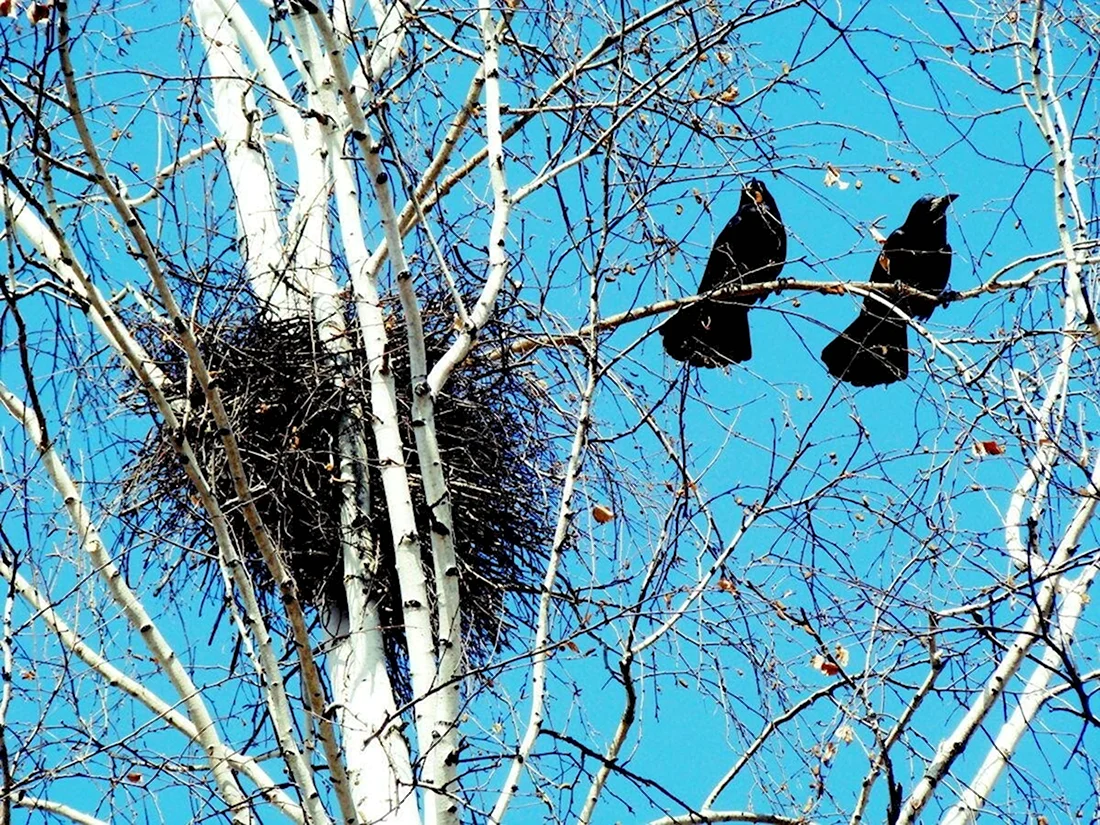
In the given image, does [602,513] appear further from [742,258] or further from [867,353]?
[742,258]

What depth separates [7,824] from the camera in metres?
4.03

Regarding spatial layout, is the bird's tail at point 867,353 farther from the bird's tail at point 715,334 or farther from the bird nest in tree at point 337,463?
the bird nest in tree at point 337,463

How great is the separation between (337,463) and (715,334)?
185 cm

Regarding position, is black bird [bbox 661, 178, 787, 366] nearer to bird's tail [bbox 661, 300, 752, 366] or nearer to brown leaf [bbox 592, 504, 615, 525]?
bird's tail [bbox 661, 300, 752, 366]

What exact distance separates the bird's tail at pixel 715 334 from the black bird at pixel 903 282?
41 cm

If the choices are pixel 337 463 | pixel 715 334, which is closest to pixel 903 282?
pixel 715 334

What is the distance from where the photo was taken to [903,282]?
6.48m

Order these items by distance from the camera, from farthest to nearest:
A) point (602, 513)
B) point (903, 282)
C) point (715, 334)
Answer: point (715, 334) → point (903, 282) → point (602, 513)

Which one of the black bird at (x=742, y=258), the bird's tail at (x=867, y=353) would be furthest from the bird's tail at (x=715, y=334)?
the bird's tail at (x=867, y=353)

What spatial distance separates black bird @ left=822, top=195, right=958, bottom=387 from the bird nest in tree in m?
1.37

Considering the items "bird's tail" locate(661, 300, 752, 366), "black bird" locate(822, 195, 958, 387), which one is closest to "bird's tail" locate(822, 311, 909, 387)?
"black bird" locate(822, 195, 958, 387)

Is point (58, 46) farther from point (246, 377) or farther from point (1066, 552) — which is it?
point (1066, 552)

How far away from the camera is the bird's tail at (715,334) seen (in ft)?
19.4

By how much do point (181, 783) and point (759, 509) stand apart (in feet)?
5.62
